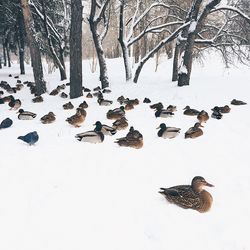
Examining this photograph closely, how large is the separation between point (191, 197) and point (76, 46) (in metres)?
10.8

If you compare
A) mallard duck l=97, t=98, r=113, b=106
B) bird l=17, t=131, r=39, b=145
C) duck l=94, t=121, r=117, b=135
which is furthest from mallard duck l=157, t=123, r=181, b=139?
mallard duck l=97, t=98, r=113, b=106

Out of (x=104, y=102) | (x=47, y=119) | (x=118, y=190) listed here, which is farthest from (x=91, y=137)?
(x=104, y=102)

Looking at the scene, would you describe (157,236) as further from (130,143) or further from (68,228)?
(130,143)

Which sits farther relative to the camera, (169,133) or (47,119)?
(47,119)

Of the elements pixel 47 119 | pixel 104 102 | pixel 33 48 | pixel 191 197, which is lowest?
pixel 104 102

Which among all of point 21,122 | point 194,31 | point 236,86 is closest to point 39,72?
point 21,122

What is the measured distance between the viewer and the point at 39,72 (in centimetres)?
1523

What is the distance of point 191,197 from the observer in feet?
14.5

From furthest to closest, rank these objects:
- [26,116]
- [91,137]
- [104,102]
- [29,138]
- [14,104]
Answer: [104,102]
[14,104]
[26,116]
[91,137]
[29,138]

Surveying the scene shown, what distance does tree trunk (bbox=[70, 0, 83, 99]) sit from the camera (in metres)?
13.2

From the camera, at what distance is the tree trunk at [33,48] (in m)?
14.5

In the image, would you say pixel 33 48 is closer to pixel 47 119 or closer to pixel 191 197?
pixel 47 119

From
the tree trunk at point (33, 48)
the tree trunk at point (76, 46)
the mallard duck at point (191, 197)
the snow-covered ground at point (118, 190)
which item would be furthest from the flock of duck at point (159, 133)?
the tree trunk at point (33, 48)

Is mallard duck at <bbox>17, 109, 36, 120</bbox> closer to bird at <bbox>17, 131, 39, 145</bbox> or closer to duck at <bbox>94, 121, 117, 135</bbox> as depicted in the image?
duck at <bbox>94, 121, 117, 135</bbox>
